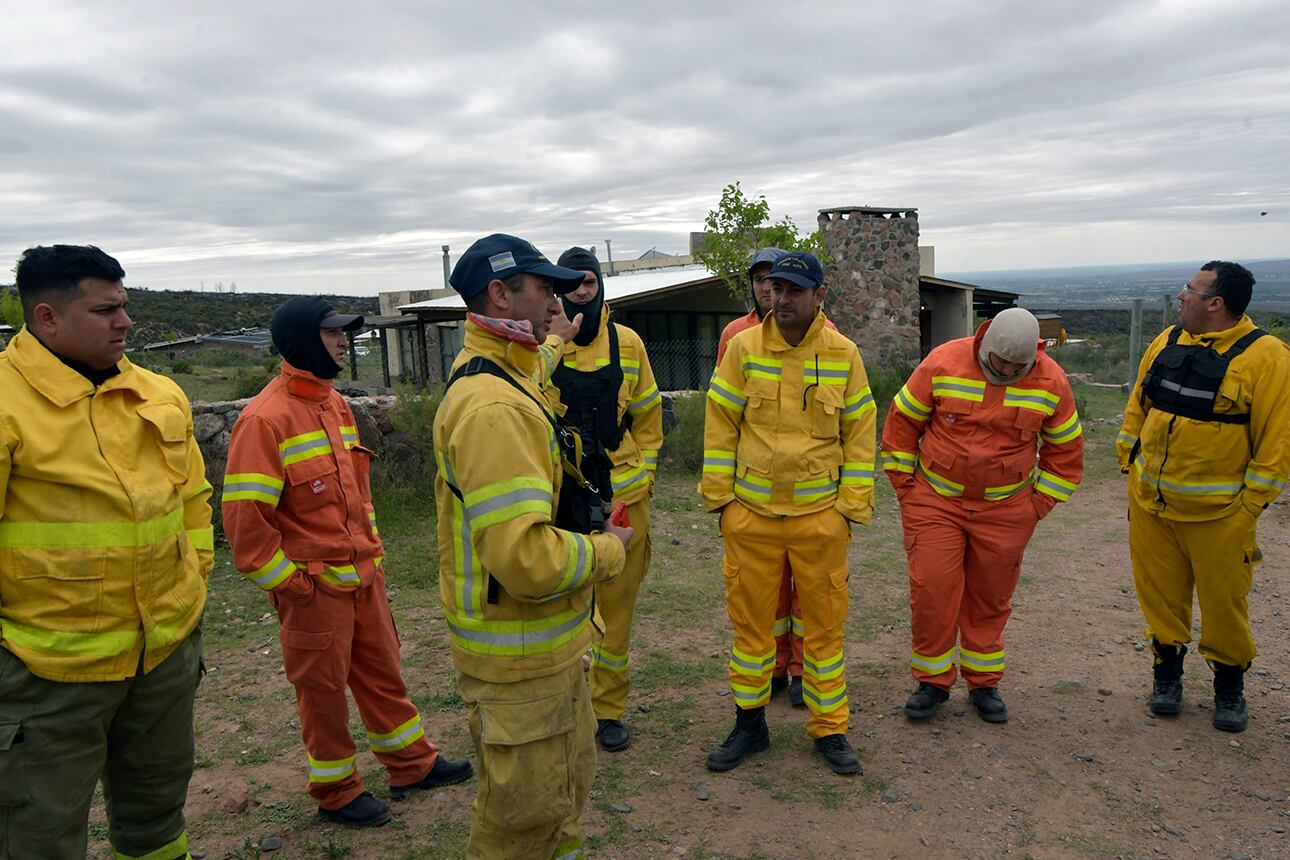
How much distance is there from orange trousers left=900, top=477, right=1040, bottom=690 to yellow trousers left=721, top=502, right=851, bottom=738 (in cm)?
58

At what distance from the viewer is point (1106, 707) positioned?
455cm

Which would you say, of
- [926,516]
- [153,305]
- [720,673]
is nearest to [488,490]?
[926,516]

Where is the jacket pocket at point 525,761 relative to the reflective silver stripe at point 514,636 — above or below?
below

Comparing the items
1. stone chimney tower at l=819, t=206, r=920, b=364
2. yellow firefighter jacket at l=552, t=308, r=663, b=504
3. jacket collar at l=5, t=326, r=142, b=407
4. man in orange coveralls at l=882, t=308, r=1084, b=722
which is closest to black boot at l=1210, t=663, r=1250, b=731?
man in orange coveralls at l=882, t=308, r=1084, b=722

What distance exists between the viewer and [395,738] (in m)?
3.78

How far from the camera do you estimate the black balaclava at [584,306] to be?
13.7ft

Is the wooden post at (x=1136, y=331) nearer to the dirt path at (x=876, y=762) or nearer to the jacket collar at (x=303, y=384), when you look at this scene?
the dirt path at (x=876, y=762)

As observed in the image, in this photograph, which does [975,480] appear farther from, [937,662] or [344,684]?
[344,684]

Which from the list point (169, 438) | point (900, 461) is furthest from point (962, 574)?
point (169, 438)

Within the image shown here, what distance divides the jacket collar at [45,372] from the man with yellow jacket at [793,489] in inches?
95.7

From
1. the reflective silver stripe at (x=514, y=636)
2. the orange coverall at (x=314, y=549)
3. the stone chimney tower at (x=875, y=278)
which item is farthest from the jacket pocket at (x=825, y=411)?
the stone chimney tower at (x=875, y=278)

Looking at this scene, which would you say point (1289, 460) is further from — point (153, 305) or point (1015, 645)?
point (153, 305)

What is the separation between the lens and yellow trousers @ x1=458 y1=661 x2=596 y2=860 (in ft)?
7.98

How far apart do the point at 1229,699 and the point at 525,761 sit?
381cm
